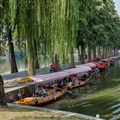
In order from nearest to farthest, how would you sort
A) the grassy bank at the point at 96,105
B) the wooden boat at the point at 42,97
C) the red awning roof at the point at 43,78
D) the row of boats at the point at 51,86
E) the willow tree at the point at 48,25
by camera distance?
the willow tree at the point at 48,25 → the grassy bank at the point at 96,105 → the wooden boat at the point at 42,97 → the row of boats at the point at 51,86 → the red awning roof at the point at 43,78

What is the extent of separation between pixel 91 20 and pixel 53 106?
2594 centimetres

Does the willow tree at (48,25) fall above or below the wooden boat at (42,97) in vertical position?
above

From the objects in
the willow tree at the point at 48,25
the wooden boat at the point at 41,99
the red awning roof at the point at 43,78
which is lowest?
the wooden boat at the point at 41,99

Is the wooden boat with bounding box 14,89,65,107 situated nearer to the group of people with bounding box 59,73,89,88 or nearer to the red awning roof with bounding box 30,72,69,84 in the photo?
the red awning roof with bounding box 30,72,69,84

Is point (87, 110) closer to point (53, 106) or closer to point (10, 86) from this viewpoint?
point (53, 106)

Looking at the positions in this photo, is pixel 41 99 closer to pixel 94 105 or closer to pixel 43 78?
pixel 43 78

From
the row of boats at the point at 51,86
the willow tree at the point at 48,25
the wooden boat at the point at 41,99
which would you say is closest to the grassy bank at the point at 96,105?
the wooden boat at the point at 41,99

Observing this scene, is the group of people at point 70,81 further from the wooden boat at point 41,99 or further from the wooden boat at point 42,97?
the wooden boat at point 41,99

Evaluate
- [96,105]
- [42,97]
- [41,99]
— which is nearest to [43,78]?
[42,97]

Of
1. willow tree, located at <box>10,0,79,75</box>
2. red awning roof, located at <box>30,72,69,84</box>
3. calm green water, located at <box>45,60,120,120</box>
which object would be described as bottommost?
calm green water, located at <box>45,60,120,120</box>

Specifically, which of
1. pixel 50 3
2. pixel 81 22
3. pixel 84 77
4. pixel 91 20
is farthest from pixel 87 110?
pixel 91 20

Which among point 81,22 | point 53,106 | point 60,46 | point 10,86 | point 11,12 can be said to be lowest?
point 53,106

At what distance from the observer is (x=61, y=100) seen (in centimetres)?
1830

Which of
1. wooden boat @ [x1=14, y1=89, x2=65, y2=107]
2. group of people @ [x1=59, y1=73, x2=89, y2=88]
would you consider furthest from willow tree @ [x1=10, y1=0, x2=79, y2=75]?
group of people @ [x1=59, y1=73, x2=89, y2=88]
